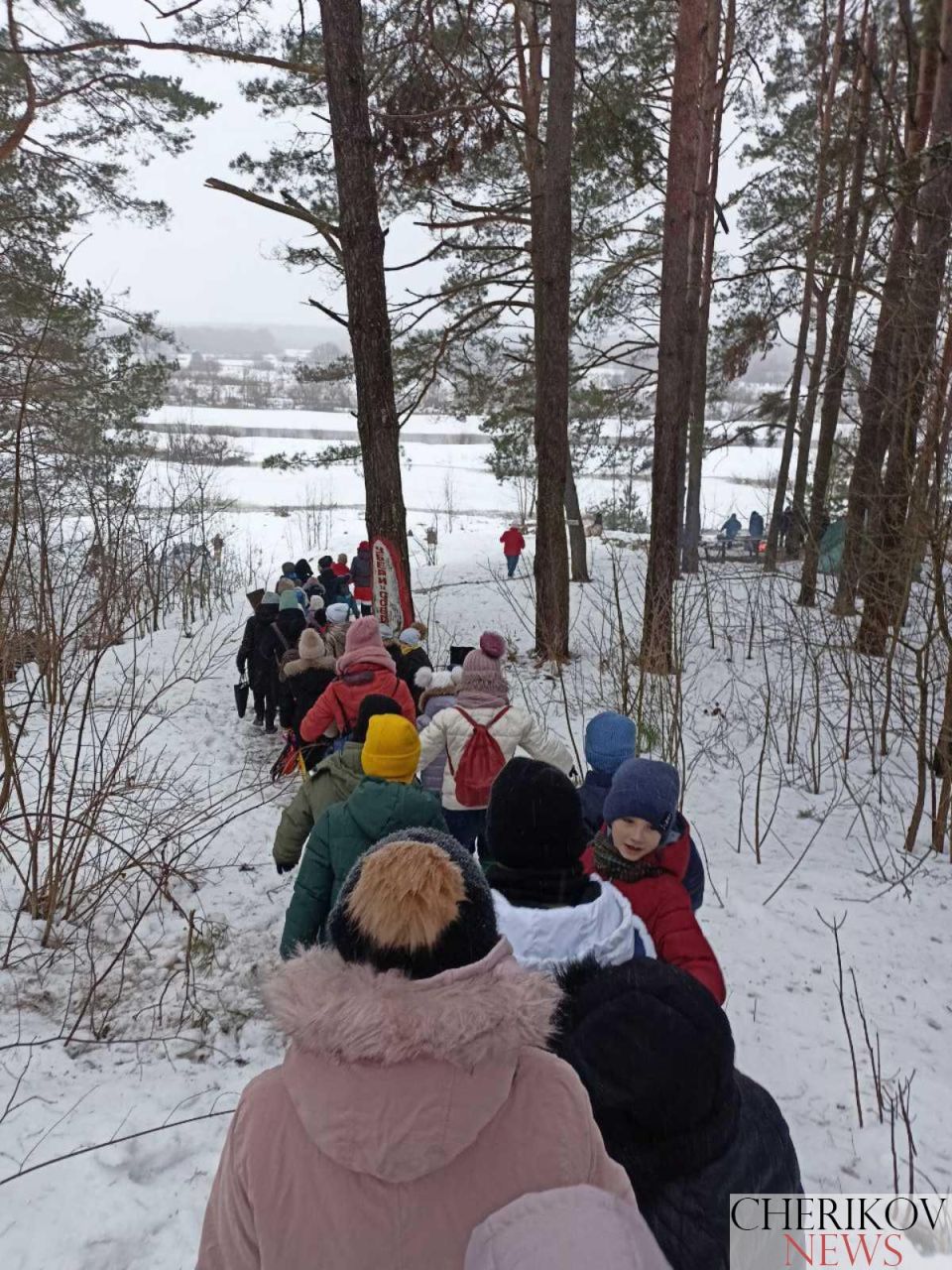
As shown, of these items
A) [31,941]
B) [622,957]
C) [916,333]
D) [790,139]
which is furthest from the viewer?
[790,139]

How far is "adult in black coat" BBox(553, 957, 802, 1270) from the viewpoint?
1227 mm

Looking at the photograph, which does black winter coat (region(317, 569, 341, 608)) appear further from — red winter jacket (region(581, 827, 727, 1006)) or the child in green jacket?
red winter jacket (region(581, 827, 727, 1006))

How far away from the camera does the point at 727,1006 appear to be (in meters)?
3.71

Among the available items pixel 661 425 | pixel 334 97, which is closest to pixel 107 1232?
pixel 334 97

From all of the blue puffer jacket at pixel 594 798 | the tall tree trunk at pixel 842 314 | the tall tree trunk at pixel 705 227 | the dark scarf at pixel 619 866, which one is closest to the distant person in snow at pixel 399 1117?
the dark scarf at pixel 619 866

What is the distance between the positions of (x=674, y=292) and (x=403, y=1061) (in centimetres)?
922

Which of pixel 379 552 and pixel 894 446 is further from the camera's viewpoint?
pixel 379 552

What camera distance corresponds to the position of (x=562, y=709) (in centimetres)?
805

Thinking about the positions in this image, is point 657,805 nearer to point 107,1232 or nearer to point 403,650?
point 107,1232

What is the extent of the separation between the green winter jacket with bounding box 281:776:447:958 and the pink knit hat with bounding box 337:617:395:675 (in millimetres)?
1629

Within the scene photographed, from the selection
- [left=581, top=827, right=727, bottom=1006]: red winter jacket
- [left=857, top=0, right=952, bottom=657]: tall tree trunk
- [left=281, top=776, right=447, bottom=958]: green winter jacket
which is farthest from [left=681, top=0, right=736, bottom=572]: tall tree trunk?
[left=581, top=827, right=727, bottom=1006]: red winter jacket

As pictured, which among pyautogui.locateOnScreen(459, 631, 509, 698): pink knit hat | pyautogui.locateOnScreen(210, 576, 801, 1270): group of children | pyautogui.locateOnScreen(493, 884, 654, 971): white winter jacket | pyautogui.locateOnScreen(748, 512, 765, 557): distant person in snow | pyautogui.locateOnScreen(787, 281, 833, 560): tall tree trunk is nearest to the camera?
pyautogui.locateOnScreen(210, 576, 801, 1270): group of children

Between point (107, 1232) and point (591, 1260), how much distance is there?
7.07 feet

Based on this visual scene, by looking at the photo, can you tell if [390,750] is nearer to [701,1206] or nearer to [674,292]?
[701,1206]
